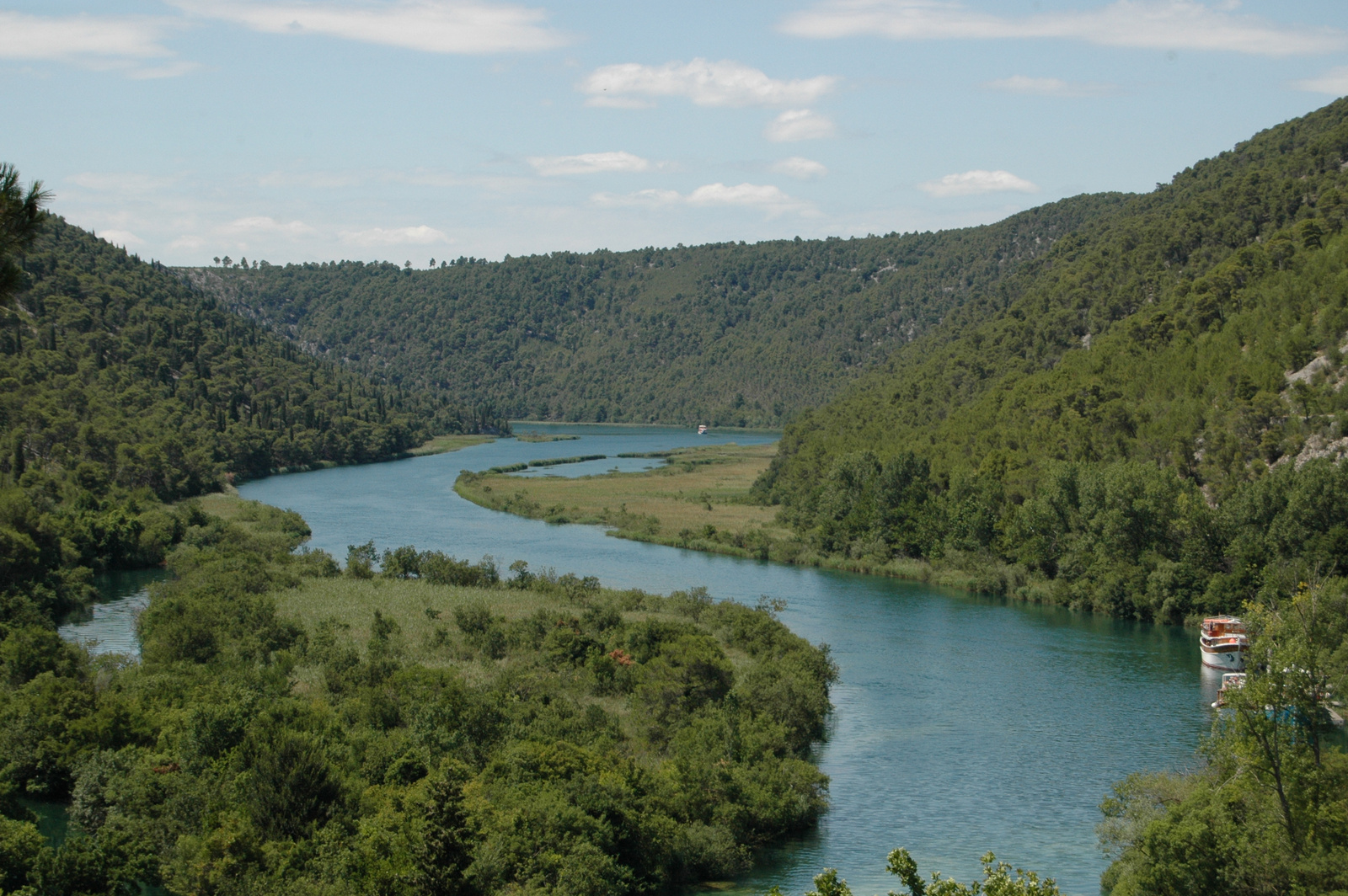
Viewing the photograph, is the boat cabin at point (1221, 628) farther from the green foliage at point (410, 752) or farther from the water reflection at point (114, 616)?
the water reflection at point (114, 616)

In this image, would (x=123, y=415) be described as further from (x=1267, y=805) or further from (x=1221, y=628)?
(x=1267, y=805)

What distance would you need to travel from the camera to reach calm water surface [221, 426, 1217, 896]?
35.8 m

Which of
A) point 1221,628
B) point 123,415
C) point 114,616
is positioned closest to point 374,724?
point 114,616

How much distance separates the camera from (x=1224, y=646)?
54.8 meters

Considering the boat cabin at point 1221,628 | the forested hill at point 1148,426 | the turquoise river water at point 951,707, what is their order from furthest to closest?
the forested hill at point 1148,426 → the boat cabin at point 1221,628 → the turquoise river water at point 951,707

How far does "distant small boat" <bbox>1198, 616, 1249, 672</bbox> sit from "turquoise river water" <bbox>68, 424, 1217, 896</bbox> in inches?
45.2

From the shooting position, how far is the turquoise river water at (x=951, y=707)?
35688 millimetres

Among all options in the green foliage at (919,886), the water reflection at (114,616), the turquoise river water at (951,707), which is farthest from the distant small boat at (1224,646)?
the water reflection at (114,616)

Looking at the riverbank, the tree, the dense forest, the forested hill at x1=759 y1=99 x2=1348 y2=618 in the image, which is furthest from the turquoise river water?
the tree

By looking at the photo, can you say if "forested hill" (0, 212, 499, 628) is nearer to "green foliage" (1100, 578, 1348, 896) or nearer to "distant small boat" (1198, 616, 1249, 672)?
"green foliage" (1100, 578, 1348, 896)

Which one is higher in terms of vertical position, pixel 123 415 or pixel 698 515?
pixel 123 415

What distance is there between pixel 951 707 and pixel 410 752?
80.1ft

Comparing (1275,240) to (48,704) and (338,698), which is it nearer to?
(338,698)

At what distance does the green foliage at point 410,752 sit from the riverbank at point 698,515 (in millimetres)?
27267
